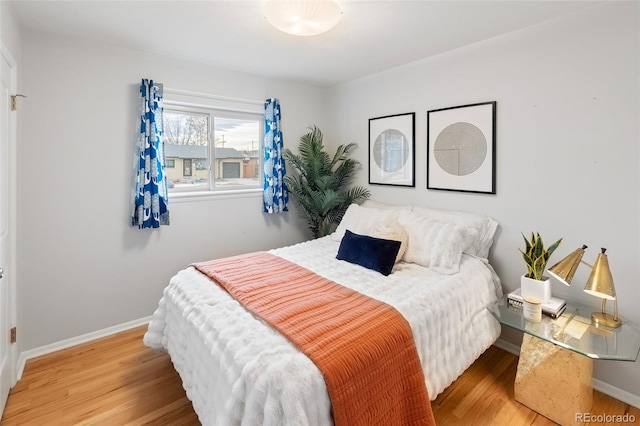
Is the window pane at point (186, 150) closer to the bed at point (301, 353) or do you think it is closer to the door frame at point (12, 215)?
the door frame at point (12, 215)

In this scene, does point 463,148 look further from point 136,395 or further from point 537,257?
point 136,395

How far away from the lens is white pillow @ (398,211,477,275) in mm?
2242

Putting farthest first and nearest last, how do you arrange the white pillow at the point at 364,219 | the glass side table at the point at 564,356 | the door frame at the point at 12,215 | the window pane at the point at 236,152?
the window pane at the point at 236,152
the white pillow at the point at 364,219
the door frame at the point at 12,215
the glass side table at the point at 564,356

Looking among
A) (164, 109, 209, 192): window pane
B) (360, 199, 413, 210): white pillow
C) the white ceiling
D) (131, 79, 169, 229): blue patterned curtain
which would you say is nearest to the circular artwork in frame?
(360, 199, 413, 210): white pillow

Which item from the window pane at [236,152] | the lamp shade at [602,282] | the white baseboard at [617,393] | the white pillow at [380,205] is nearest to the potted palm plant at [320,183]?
the white pillow at [380,205]

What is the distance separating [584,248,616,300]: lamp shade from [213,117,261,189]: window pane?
9.64ft

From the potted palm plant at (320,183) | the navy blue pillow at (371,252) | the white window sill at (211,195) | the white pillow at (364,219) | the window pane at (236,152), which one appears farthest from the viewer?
the potted palm plant at (320,183)

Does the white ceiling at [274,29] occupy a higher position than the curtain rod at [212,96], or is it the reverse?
the white ceiling at [274,29]

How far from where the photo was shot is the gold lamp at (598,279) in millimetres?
1747

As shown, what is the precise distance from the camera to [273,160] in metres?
3.39

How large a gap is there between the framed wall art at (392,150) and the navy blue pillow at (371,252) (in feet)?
3.18

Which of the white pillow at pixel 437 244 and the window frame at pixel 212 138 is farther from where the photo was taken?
the window frame at pixel 212 138

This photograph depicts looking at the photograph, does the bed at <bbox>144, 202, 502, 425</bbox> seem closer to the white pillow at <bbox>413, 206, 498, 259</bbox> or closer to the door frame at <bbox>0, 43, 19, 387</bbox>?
the white pillow at <bbox>413, 206, 498, 259</bbox>

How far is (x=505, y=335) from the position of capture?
8.21ft
